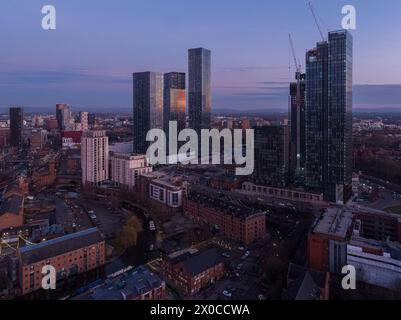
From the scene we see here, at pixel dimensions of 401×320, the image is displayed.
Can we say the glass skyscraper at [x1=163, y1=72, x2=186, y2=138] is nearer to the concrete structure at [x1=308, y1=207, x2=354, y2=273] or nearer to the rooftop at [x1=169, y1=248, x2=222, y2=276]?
the concrete structure at [x1=308, y1=207, x2=354, y2=273]

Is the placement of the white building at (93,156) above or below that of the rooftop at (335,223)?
above

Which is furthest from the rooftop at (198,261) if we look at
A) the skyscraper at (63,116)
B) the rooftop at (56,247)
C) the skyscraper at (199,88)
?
the skyscraper at (63,116)

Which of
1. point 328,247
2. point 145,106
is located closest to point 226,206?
point 328,247

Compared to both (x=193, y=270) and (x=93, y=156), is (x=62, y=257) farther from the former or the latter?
(x=93, y=156)

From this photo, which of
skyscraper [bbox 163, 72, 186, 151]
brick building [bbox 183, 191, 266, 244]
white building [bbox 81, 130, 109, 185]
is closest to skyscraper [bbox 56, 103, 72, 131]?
skyscraper [bbox 163, 72, 186, 151]

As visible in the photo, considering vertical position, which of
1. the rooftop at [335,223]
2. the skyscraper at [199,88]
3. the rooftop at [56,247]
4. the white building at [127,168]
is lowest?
the rooftop at [56,247]

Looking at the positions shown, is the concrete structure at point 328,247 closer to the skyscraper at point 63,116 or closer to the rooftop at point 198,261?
the rooftop at point 198,261
